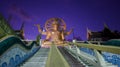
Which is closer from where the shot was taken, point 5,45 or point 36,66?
point 5,45

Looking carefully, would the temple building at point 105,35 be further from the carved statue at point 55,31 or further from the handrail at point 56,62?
the handrail at point 56,62

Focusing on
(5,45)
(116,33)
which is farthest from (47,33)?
(5,45)

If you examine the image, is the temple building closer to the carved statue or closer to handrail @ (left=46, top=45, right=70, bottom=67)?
the carved statue

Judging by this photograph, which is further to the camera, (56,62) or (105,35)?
(105,35)

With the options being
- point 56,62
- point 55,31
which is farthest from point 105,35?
point 56,62

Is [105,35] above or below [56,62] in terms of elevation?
above

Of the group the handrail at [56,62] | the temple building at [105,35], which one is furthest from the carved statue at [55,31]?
the handrail at [56,62]

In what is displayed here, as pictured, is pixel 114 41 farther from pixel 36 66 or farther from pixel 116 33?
pixel 116 33

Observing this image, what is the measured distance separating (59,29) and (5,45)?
4366cm

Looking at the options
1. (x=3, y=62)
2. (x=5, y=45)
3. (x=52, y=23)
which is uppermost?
(x=52, y=23)

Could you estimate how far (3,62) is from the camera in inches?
191

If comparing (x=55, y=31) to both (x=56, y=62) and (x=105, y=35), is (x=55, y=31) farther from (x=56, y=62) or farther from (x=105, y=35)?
(x=56, y=62)

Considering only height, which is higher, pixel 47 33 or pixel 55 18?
pixel 55 18

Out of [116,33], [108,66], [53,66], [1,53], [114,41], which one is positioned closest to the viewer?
[53,66]
